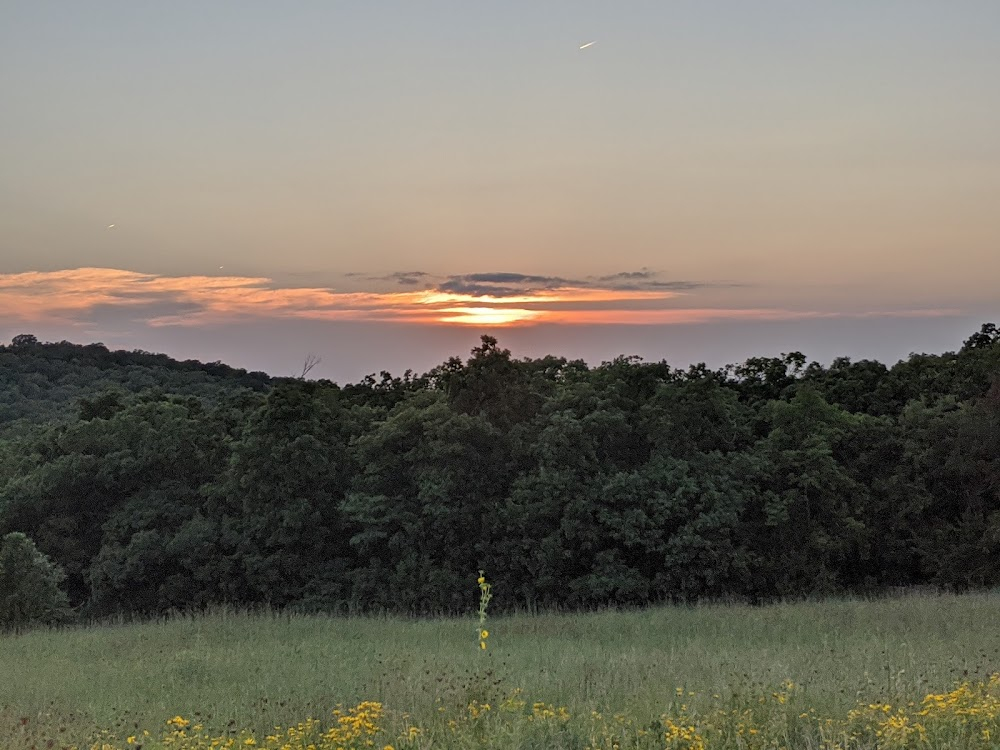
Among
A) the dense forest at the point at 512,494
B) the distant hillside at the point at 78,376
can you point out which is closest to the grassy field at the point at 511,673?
the dense forest at the point at 512,494

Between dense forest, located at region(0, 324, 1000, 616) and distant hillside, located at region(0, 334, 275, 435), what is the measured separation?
26.4 meters

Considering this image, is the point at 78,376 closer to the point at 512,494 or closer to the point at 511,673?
the point at 512,494

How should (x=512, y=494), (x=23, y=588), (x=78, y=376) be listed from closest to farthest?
(x=23, y=588), (x=512, y=494), (x=78, y=376)

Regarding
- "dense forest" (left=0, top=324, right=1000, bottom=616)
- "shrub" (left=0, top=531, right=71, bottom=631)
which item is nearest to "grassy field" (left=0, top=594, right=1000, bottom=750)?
"shrub" (left=0, top=531, right=71, bottom=631)

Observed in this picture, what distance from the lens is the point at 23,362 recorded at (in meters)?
80.3

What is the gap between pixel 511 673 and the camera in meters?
12.1

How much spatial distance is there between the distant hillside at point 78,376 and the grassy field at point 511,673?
4439 cm

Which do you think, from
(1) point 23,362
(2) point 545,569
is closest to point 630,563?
(2) point 545,569

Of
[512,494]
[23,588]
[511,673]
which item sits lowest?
[23,588]

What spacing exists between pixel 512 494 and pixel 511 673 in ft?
58.8

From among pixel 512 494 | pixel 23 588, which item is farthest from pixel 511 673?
pixel 512 494

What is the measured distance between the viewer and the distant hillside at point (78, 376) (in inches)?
2554

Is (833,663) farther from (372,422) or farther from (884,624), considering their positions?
(372,422)

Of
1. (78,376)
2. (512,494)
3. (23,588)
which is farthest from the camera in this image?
(78,376)
